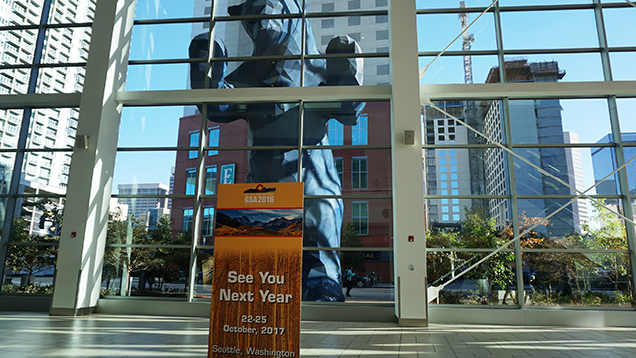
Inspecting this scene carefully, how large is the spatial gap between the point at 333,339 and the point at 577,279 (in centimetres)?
506

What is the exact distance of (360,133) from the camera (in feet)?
28.5

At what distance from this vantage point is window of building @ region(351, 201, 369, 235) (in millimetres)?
8234

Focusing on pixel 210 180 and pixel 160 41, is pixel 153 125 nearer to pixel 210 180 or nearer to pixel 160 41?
pixel 210 180

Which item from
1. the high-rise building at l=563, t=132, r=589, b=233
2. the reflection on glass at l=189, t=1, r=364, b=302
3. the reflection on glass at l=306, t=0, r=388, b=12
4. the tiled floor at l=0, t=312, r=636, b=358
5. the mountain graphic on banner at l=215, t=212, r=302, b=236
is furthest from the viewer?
the reflection on glass at l=306, t=0, r=388, b=12

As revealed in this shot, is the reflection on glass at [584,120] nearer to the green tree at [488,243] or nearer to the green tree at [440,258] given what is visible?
the green tree at [488,243]

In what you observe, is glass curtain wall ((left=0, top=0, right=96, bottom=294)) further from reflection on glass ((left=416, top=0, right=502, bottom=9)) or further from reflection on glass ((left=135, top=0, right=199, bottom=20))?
reflection on glass ((left=416, top=0, right=502, bottom=9))

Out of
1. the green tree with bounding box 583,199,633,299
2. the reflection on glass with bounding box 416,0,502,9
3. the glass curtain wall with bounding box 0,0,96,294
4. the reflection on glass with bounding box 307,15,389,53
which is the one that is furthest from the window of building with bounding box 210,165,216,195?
the green tree with bounding box 583,199,633,299

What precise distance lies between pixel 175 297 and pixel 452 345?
5626 mm

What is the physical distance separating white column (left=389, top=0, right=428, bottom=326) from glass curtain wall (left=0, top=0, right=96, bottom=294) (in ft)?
23.2

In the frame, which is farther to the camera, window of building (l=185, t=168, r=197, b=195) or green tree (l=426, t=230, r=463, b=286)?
window of building (l=185, t=168, r=197, b=195)

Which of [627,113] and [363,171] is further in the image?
[363,171]

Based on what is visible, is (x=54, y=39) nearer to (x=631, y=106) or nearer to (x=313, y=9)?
(x=313, y=9)

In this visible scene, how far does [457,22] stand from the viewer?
29.2 feet

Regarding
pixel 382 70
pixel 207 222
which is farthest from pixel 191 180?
pixel 382 70
